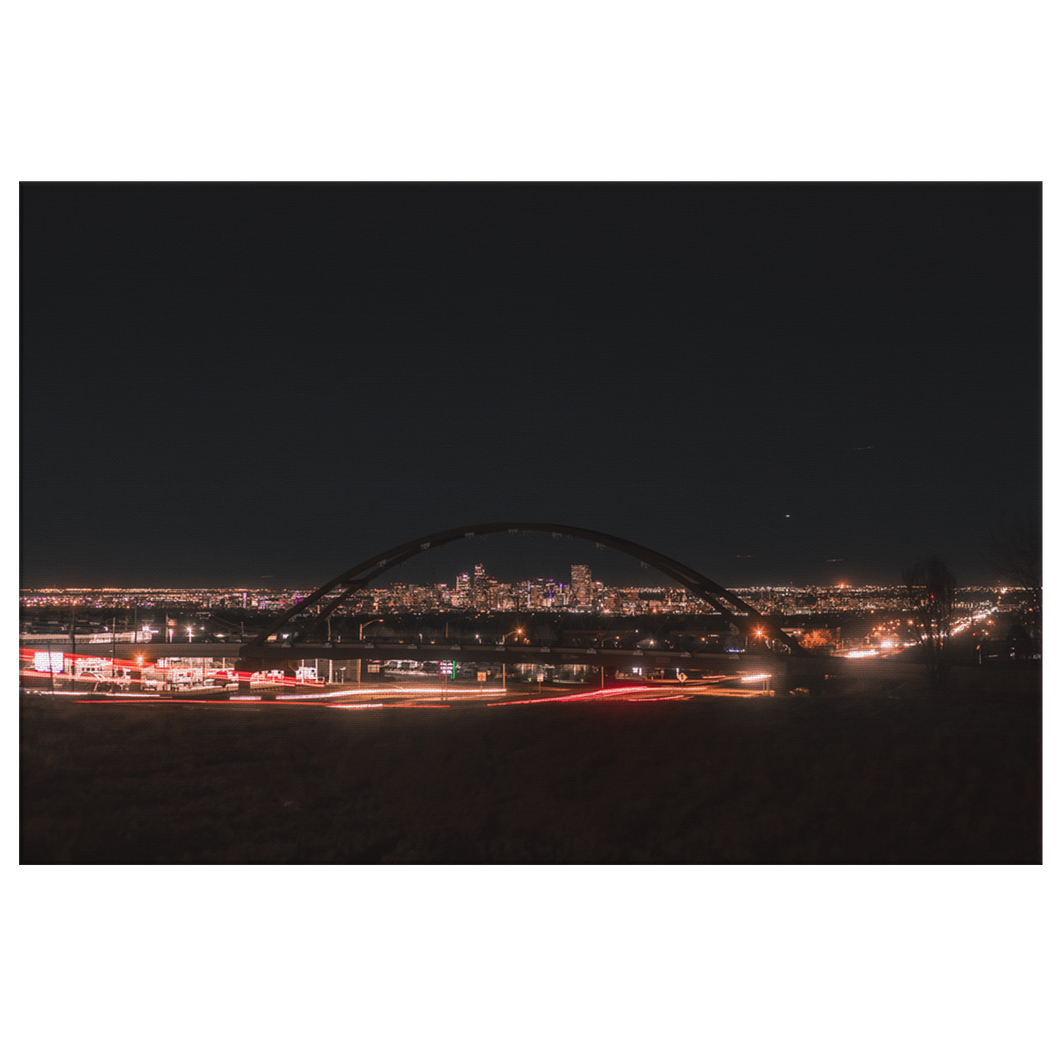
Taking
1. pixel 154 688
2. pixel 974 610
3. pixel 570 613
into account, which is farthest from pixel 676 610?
pixel 154 688

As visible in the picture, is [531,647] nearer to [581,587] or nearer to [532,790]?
[581,587]

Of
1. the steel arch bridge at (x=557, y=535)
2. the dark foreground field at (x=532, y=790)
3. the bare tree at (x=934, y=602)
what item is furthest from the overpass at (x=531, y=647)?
the dark foreground field at (x=532, y=790)

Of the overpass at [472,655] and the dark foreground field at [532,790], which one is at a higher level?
the dark foreground field at [532,790]

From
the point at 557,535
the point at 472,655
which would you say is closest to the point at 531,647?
the point at 472,655

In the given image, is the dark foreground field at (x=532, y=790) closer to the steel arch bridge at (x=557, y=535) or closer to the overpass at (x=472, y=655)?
the overpass at (x=472, y=655)

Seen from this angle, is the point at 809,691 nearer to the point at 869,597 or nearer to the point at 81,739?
the point at 869,597
